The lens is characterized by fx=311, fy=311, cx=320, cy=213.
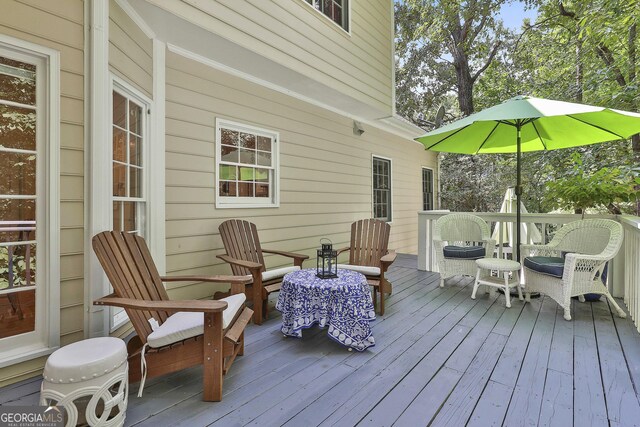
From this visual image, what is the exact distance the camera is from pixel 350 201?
20.0 ft

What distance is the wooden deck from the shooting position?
1.73 m

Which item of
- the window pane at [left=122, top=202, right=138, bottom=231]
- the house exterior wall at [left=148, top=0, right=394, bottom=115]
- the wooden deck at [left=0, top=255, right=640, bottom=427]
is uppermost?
the house exterior wall at [left=148, top=0, right=394, bottom=115]

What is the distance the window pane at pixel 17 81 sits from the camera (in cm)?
198

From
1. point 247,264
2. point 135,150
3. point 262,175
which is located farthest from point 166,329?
point 262,175

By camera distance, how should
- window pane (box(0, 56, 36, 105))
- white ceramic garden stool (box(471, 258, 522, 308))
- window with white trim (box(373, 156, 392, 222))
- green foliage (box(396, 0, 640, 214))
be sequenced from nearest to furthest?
1. window pane (box(0, 56, 36, 105))
2. white ceramic garden stool (box(471, 258, 522, 308))
3. green foliage (box(396, 0, 640, 214))
4. window with white trim (box(373, 156, 392, 222))

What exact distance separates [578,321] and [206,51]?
4.86 meters

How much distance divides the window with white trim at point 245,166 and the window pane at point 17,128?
188 cm

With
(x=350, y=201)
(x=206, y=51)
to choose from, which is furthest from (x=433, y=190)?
(x=206, y=51)

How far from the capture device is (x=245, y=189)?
4250mm

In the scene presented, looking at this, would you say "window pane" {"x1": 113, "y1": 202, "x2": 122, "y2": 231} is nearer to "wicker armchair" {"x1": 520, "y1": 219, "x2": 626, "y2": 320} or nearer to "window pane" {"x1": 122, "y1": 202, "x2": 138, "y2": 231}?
"window pane" {"x1": 122, "y1": 202, "x2": 138, "y2": 231}

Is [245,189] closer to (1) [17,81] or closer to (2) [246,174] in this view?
(2) [246,174]

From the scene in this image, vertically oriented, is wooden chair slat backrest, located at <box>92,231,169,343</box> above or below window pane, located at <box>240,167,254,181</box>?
below

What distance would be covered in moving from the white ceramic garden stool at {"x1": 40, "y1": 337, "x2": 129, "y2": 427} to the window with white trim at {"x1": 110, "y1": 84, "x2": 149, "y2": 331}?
0.89 metres

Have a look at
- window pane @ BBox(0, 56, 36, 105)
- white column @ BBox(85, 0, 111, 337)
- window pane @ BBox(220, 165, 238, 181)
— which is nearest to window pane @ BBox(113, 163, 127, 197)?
white column @ BBox(85, 0, 111, 337)
